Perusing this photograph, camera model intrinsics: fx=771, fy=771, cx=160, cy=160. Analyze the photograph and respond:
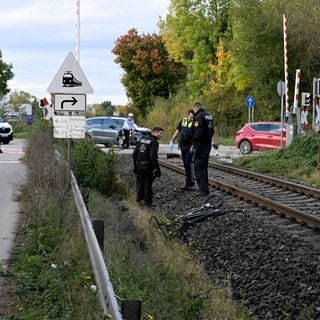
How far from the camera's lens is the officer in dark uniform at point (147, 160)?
14.1m

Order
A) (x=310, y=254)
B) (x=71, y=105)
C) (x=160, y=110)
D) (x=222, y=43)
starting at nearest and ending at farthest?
(x=310, y=254) → (x=71, y=105) → (x=222, y=43) → (x=160, y=110)

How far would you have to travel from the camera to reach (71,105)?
1300 cm

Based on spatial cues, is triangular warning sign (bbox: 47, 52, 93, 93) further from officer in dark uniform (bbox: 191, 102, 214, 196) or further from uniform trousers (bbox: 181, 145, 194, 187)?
uniform trousers (bbox: 181, 145, 194, 187)

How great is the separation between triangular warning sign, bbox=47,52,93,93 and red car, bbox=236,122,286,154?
19.4 metres

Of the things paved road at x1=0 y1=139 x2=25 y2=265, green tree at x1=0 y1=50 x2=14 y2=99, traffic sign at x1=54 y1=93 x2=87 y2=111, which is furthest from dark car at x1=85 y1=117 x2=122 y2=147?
green tree at x1=0 y1=50 x2=14 y2=99

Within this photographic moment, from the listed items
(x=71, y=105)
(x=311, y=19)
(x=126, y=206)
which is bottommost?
(x=126, y=206)

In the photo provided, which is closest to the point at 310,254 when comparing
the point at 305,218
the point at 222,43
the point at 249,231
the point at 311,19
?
the point at 249,231

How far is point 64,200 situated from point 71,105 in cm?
340

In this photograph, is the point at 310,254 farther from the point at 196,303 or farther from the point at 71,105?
the point at 71,105

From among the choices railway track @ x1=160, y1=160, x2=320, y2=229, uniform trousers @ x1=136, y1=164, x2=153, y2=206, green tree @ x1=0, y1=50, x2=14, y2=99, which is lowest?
railway track @ x1=160, y1=160, x2=320, y2=229

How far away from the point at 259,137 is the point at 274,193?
633 inches

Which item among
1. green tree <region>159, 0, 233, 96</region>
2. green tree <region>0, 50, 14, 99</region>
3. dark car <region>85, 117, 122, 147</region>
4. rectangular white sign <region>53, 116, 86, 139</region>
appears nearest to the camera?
rectangular white sign <region>53, 116, 86, 139</region>

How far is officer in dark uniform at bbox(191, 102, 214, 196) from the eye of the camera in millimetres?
14898

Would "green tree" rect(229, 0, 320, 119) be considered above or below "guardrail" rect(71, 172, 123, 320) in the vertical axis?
above
